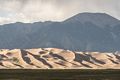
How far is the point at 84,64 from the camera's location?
19462 cm

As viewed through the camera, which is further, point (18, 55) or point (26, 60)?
point (18, 55)

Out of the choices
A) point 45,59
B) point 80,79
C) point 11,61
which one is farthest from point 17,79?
point 45,59

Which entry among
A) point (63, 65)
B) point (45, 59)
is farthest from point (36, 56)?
point (63, 65)

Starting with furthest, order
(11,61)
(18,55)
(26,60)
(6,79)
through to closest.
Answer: (18,55) → (26,60) → (11,61) → (6,79)

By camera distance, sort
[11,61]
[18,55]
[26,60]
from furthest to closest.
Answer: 1. [18,55]
2. [26,60]
3. [11,61]

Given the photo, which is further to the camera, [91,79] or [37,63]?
[37,63]

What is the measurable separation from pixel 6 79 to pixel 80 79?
545 cm

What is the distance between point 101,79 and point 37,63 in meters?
159

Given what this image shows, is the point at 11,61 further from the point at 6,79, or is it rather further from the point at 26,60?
the point at 6,79

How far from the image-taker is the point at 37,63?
182875 millimetres

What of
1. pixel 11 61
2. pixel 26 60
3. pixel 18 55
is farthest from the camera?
pixel 18 55

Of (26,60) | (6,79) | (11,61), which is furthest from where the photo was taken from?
(26,60)

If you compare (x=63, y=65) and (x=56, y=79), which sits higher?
(x=56, y=79)

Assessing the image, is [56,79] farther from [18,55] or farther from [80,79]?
[18,55]
